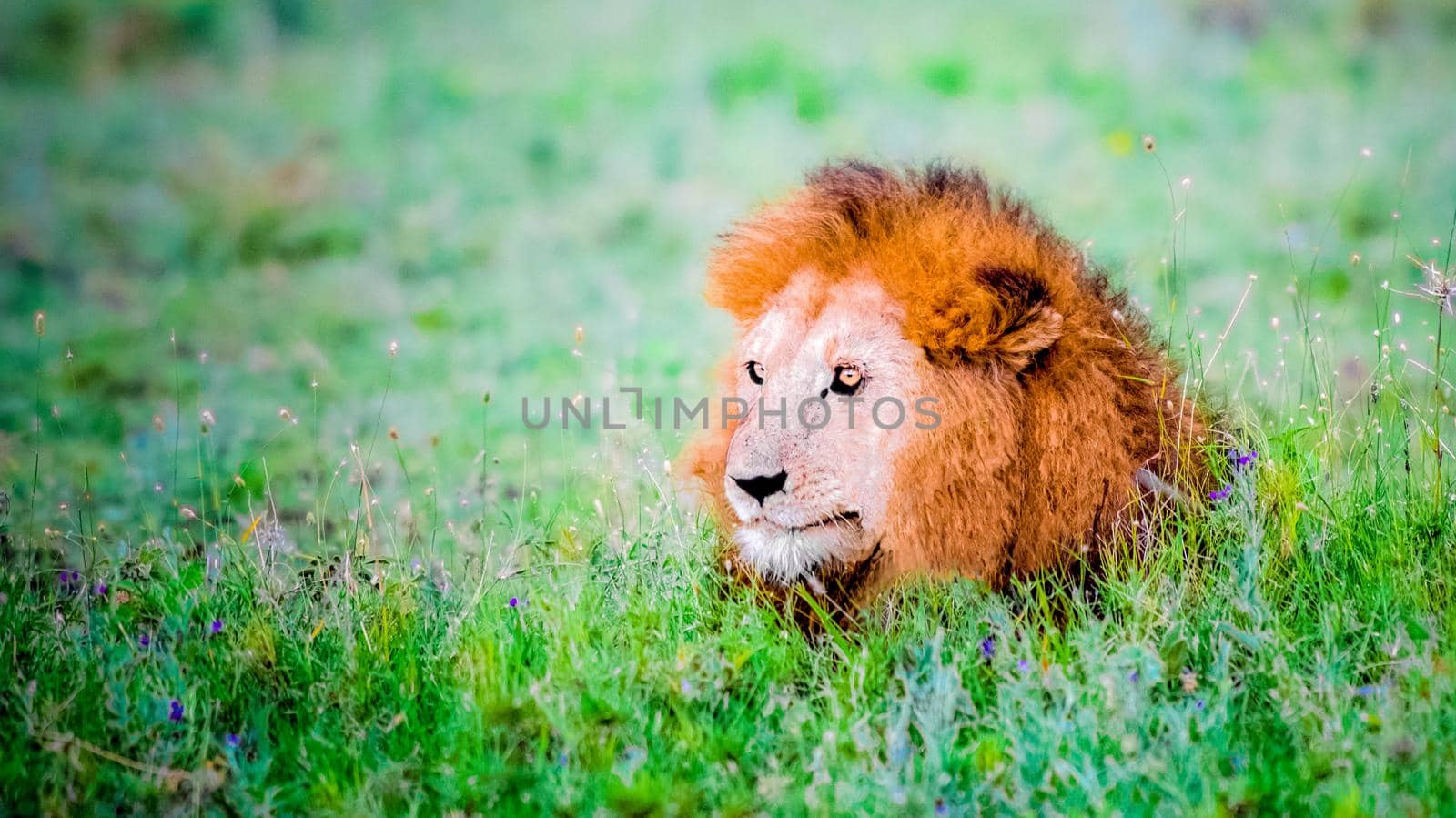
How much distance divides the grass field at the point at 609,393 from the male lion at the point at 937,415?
0.16 metres

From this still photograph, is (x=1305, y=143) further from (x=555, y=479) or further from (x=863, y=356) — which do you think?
(x=863, y=356)

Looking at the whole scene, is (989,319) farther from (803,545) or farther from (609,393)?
(609,393)

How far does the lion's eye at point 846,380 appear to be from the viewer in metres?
3.43

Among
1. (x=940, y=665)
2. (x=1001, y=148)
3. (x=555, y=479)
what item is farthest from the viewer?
(x=1001, y=148)

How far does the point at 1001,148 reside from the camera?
9.93 m

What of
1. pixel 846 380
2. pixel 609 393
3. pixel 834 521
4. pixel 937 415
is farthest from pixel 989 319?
pixel 609 393

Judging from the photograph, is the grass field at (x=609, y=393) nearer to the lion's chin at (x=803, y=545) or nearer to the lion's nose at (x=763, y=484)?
the lion's chin at (x=803, y=545)

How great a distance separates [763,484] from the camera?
3.35 metres

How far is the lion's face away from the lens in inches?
132

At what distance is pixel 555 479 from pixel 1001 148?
16.4 feet

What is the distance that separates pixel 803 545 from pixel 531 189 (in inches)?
296

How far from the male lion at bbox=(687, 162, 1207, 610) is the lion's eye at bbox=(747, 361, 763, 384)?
0.04m

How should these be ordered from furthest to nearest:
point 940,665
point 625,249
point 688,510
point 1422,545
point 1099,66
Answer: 1. point 1099,66
2. point 625,249
3. point 688,510
4. point 1422,545
5. point 940,665

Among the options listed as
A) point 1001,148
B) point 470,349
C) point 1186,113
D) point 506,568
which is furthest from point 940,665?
point 1186,113
